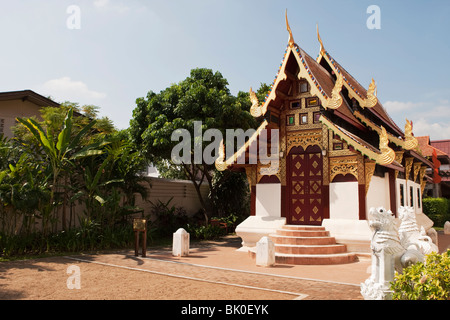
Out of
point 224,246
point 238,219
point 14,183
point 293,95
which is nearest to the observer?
point 14,183

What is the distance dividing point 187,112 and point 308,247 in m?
7.29

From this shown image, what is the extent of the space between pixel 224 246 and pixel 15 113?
9933 mm

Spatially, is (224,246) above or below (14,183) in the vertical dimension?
below

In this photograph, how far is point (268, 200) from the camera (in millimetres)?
12047

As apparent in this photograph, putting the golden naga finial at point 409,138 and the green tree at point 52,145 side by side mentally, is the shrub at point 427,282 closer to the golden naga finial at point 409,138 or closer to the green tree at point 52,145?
the golden naga finial at point 409,138

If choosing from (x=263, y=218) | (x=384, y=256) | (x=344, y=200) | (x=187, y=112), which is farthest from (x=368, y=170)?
(x=187, y=112)

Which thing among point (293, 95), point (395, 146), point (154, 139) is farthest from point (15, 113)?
point (395, 146)

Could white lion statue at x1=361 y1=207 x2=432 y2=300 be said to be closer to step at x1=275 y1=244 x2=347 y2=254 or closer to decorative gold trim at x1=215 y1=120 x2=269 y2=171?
step at x1=275 y1=244 x2=347 y2=254

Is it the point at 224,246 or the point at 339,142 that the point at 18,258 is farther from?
the point at 339,142

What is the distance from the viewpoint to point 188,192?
19203mm

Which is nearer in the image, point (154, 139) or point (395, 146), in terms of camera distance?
point (395, 146)

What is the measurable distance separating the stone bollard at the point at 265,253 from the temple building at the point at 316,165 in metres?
0.88

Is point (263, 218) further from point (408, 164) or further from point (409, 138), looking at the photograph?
point (408, 164)

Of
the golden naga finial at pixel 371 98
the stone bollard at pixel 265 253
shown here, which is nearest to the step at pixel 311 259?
the stone bollard at pixel 265 253
